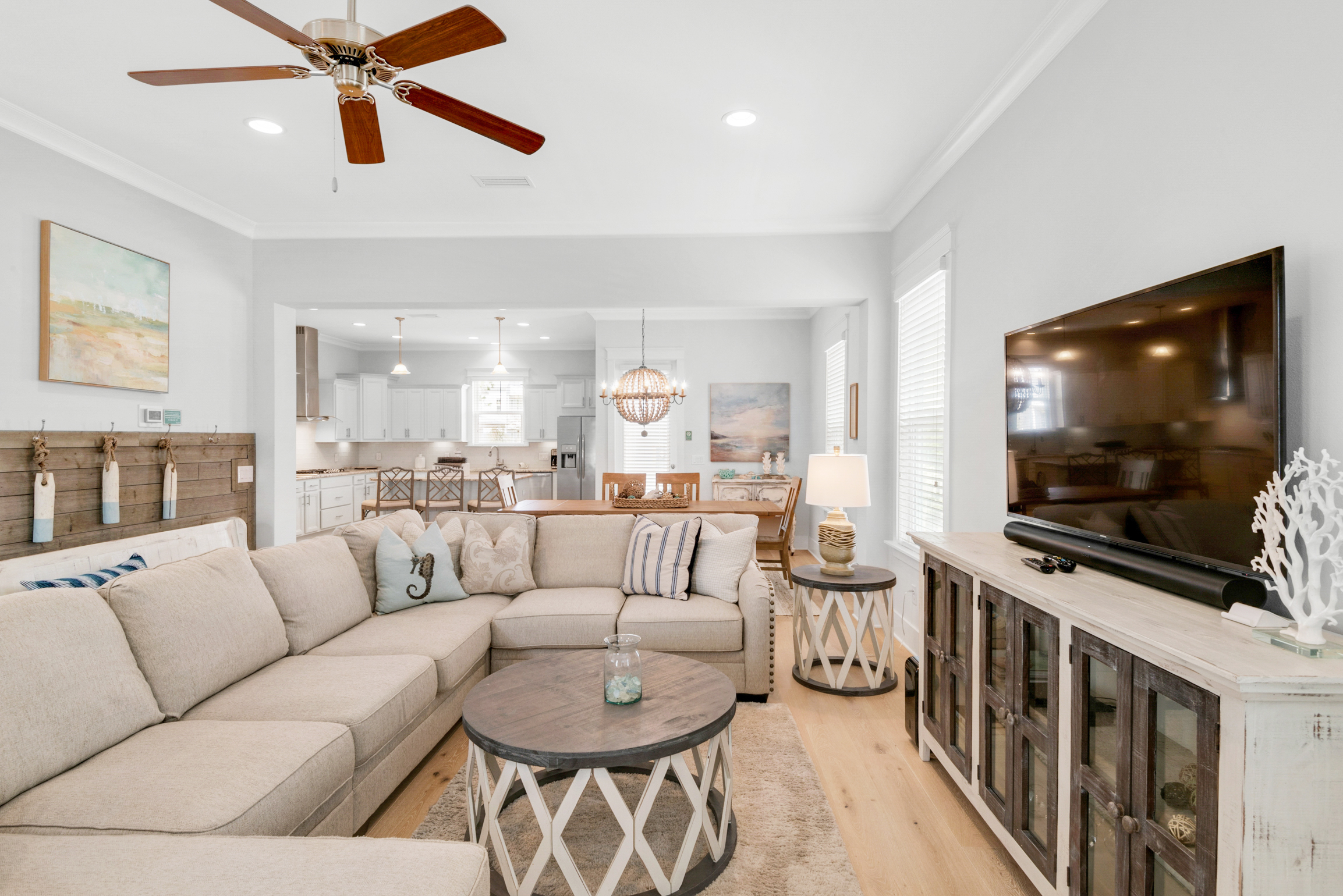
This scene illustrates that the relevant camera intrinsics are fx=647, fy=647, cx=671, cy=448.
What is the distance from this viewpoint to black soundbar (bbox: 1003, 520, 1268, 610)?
1410 mm

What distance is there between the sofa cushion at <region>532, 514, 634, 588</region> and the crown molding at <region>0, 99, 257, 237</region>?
2944 mm

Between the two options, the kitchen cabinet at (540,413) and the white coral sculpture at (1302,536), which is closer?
the white coral sculpture at (1302,536)

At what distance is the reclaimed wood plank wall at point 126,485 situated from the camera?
3.09 m

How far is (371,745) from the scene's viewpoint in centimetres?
208

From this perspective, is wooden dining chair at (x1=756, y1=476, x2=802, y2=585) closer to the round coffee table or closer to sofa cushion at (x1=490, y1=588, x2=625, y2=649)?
sofa cushion at (x1=490, y1=588, x2=625, y2=649)

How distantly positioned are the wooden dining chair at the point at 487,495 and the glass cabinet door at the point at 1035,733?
6.19 m

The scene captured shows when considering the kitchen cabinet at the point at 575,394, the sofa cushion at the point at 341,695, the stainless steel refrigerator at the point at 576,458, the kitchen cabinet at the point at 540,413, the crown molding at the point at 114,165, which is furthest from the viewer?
the kitchen cabinet at the point at 540,413

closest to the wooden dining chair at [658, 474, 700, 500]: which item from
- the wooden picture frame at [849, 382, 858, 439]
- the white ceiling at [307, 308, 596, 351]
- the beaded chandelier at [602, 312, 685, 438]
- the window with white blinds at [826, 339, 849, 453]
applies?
the beaded chandelier at [602, 312, 685, 438]

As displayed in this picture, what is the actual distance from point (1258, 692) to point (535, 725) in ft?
5.29

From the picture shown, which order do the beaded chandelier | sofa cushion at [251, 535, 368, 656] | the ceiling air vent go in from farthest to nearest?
the beaded chandelier, the ceiling air vent, sofa cushion at [251, 535, 368, 656]

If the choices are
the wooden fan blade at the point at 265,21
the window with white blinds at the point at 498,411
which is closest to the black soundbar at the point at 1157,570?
the wooden fan blade at the point at 265,21

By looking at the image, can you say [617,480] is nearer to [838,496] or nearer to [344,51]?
[838,496]

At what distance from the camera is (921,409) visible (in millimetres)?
3846

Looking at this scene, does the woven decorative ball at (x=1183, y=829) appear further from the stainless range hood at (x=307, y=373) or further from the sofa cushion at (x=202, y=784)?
the stainless range hood at (x=307, y=373)
